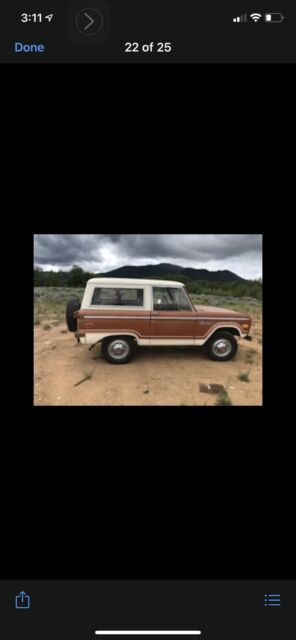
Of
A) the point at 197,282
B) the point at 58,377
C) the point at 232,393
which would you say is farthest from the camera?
the point at 197,282

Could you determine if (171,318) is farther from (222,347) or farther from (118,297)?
(222,347)

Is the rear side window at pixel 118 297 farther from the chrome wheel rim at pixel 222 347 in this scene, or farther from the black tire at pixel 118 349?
the chrome wheel rim at pixel 222 347

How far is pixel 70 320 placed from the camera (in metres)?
3.28

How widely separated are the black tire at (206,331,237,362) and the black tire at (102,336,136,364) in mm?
1342

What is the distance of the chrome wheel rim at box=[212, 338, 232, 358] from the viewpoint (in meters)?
3.57

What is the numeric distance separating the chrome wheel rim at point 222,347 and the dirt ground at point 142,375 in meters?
0.18
